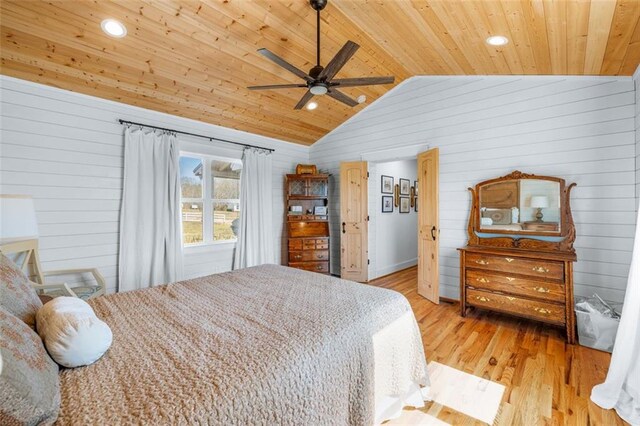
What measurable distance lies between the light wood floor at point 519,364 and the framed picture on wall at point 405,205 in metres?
2.64

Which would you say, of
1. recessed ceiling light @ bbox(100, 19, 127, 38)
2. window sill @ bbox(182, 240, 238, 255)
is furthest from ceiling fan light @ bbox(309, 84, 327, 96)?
window sill @ bbox(182, 240, 238, 255)

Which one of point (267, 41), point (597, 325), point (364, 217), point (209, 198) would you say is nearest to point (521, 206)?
point (597, 325)

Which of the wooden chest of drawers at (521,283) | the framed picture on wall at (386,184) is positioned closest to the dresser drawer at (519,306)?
the wooden chest of drawers at (521,283)

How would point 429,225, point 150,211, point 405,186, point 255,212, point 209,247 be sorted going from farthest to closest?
point 405,186, point 255,212, point 209,247, point 429,225, point 150,211

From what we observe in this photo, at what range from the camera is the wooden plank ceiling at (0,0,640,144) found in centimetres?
216

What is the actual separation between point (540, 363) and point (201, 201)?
4212mm

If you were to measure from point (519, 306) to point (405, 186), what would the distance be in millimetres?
3445

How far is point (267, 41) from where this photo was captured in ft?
9.27

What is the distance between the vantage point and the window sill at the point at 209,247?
3924 millimetres

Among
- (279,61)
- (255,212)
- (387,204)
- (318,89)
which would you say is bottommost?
(255,212)

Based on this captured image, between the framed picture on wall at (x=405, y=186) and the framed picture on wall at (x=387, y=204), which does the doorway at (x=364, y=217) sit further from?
the framed picture on wall at (x=405, y=186)

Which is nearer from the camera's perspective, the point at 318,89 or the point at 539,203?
the point at 318,89

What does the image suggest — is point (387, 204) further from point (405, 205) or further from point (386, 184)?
point (405, 205)

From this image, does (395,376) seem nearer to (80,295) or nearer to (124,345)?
(124,345)
